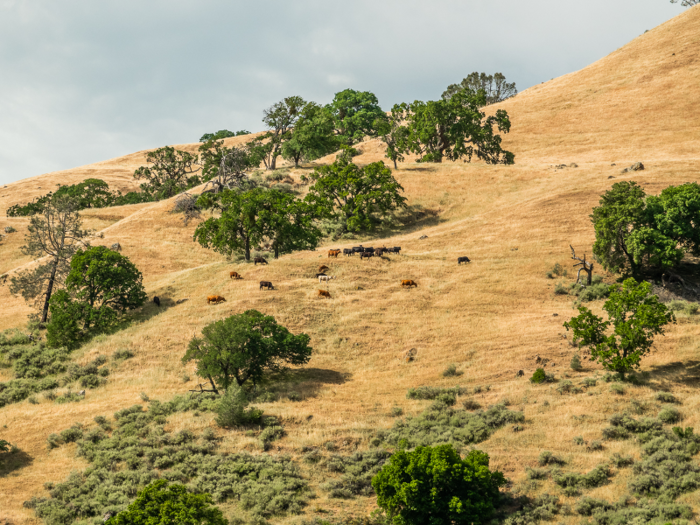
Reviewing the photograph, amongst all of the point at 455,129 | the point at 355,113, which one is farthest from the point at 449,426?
the point at 355,113

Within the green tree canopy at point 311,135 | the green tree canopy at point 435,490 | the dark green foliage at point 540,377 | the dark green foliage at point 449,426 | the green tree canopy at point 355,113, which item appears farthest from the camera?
the green tree canopy at point 355,113

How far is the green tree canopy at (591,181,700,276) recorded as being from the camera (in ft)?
151

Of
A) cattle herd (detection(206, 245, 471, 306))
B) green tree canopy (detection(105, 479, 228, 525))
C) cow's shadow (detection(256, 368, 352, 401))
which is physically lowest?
cow's shadow (detection(256, 368, 352, 401))

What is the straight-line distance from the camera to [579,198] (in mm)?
71188

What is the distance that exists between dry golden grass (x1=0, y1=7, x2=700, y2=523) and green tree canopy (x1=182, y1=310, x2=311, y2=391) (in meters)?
2.33

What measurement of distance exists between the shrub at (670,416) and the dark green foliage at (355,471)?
14031 millimetres

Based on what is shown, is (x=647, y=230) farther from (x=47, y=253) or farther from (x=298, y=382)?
(x=47, y=253)

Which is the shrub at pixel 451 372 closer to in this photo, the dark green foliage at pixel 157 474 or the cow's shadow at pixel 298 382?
the cow's shadow at pixel 298 382

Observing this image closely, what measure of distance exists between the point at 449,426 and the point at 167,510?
15.9 m

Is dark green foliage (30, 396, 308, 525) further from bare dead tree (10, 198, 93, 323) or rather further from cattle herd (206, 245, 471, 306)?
bare dead tree (10, 198, 93, 323)

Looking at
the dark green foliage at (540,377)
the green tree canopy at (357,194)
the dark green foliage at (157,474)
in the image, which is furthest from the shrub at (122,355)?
the green tree canopy at (357,194)

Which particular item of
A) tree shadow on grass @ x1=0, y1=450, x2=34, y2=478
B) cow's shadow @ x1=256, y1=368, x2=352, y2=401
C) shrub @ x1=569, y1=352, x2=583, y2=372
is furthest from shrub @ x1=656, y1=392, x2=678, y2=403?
tree shadow on grass @ x1=0, y1=450, x2=34, y2=478

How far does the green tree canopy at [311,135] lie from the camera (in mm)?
101062

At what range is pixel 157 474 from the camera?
1028 inches
